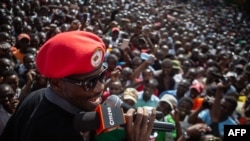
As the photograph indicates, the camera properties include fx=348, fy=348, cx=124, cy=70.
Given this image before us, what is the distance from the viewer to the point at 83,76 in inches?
47.6

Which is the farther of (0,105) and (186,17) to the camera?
(186,17)

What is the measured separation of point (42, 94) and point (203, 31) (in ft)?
33.9

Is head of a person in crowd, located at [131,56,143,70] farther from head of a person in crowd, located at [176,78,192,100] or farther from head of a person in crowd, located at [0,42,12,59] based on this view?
head of a person in crowd, located at [0,42,12,59]

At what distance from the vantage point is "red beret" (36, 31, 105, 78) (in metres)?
1.17

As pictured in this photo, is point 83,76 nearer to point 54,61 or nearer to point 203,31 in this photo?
point 54,61

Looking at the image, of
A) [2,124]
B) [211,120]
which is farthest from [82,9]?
[2,124]

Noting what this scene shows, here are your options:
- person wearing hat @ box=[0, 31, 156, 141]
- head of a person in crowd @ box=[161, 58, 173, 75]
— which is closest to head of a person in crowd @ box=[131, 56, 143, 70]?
head of a person in crowd @ box=[161, 58, 173, 75]

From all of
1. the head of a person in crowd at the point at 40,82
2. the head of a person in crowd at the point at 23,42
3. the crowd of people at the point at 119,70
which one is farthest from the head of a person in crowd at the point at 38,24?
the head of a person in crowd at the point at 40,82

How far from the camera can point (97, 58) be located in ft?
4.00

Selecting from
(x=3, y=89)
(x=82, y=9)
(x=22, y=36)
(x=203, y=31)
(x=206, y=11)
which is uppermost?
(x=3, y=89)

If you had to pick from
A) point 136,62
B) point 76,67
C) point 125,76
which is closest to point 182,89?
point 125,76

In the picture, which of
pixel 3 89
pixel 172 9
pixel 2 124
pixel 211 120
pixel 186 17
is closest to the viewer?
pixel 2 124

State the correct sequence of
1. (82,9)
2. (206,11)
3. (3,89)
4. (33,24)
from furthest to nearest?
(206,11) < (82,9) < (33,24) < (3,89)

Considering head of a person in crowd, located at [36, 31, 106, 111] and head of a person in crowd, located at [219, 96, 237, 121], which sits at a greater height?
head of a person in crowd, located at [36, 31, 106, 111]
